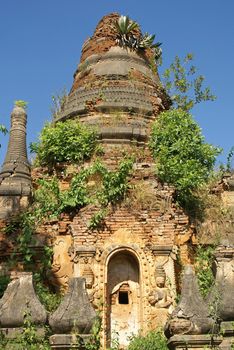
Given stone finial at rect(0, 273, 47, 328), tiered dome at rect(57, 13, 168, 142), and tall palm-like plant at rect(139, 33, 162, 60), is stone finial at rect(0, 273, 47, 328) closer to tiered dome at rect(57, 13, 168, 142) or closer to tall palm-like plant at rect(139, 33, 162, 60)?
tiered dome at rect(57, 13, 168, 142)

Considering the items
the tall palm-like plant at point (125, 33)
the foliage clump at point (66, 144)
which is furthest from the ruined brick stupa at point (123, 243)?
the tall palm-like plant at point (125, 33)

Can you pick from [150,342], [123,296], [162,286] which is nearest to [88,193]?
[123,296]

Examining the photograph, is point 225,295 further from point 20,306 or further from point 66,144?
point 66,144

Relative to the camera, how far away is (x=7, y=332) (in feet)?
16.6

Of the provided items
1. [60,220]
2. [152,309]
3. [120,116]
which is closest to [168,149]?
[120,116]

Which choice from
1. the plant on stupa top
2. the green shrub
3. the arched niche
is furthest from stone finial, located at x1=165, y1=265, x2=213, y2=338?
the plant on stupa top

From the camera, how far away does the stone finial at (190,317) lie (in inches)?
192

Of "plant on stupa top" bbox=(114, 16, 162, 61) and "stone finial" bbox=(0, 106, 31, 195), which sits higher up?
"plant on stupa top" bbox=(114, 16, 162, 61)

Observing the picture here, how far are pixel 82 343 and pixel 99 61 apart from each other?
10178mm

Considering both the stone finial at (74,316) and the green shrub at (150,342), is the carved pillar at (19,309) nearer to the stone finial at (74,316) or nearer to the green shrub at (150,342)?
the stone finial at (74,316)

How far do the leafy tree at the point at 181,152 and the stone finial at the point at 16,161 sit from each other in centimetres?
297

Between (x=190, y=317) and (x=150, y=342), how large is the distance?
2.44m

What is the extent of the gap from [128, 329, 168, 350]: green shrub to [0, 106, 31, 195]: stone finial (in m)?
3.84

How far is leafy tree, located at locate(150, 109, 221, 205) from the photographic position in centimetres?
955
